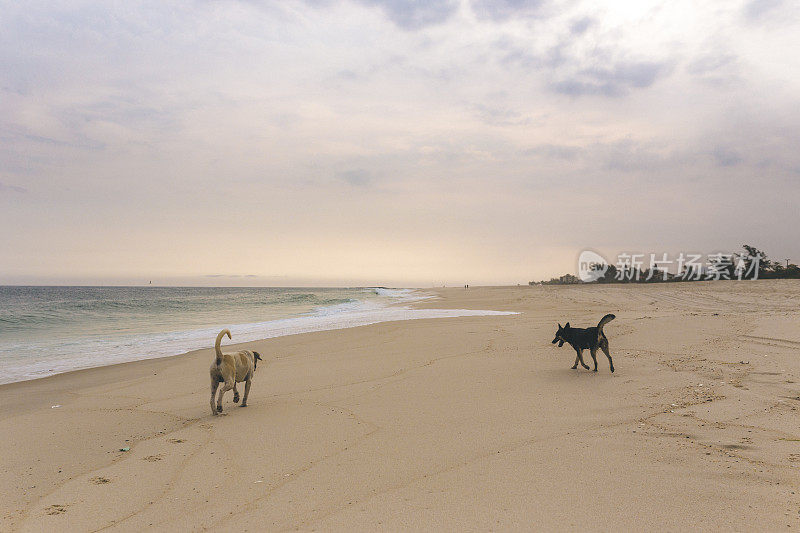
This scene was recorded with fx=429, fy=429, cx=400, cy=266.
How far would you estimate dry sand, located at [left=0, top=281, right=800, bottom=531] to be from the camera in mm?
3287

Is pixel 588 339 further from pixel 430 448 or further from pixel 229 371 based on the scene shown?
pixel 229 371

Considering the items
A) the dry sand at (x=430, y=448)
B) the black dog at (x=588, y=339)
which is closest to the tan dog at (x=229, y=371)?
the dry sand at (x=430, y=448)

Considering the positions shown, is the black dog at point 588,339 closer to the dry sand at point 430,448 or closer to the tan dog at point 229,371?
the dry sand at point 430,448

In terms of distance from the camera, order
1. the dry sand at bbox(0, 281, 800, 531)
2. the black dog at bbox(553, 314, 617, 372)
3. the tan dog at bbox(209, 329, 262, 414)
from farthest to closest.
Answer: the black dog at bbox(553, 314, 617, 372), the tan dog at bbox(209, 329, 262, 414), the dry sand at bbox(0, 281, 800, 531)

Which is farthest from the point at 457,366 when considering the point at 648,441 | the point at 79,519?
the point at 79,519

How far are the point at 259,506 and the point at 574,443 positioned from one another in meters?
3.11

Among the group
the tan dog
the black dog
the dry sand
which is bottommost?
the dry sand

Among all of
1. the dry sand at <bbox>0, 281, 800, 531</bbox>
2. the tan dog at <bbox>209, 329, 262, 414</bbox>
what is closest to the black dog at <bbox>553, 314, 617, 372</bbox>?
the dry sand at <bbox>0, 281, 800, 531</bbox>

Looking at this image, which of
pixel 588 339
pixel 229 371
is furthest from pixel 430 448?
pixel 588 339

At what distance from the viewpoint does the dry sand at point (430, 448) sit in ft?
10.8

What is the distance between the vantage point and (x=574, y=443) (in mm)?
4461

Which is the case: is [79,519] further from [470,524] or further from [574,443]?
[574,443]

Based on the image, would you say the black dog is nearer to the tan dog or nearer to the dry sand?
the dry sand

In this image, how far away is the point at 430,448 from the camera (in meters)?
4.50
